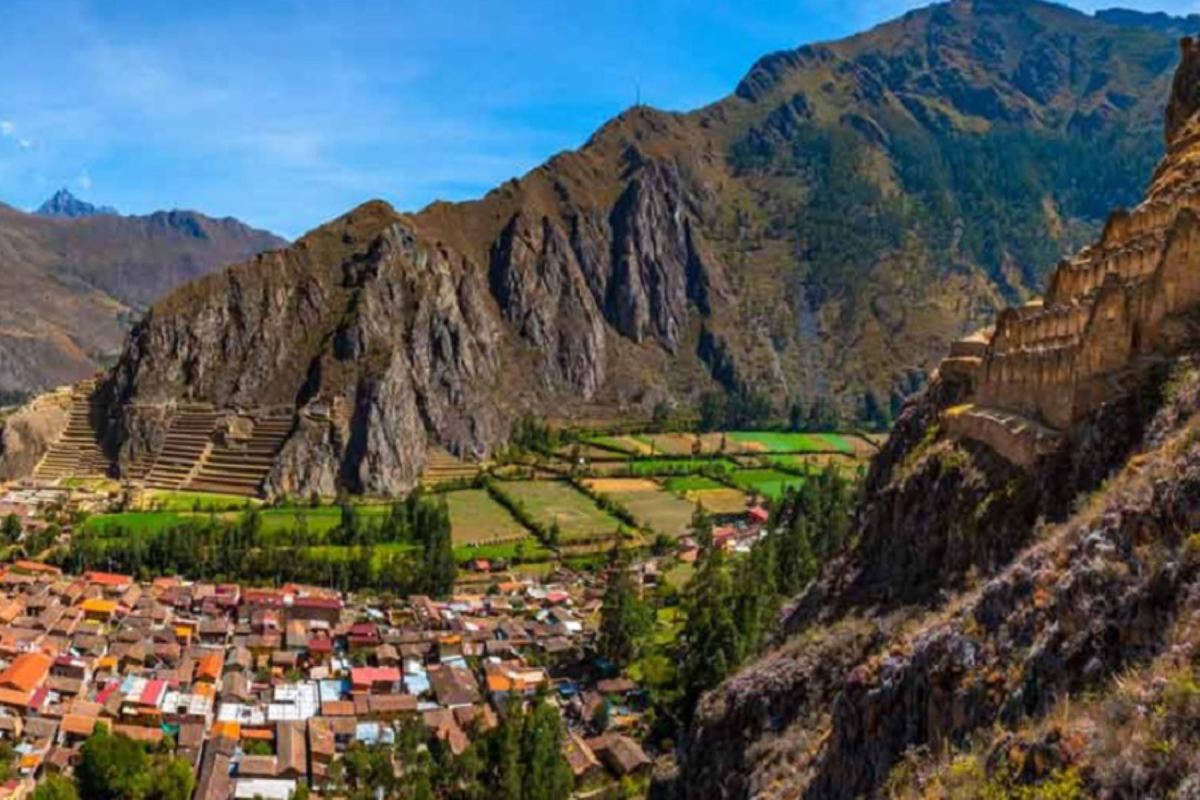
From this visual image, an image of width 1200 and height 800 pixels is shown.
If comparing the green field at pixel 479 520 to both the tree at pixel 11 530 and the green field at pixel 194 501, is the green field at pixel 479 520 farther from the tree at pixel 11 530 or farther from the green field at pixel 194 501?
the tree at pixel 11 530

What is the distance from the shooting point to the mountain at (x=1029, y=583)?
1549 cm

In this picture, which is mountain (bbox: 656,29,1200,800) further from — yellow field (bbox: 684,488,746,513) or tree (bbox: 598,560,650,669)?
yellow field (bbox: 684,488,746,513)

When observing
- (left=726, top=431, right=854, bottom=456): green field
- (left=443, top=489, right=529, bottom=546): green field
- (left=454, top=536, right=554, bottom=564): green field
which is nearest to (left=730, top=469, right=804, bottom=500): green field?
(left=726, top=431, right=854, bottom=456): green field

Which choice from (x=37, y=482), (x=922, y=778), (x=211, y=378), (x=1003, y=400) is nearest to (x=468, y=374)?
(x=211, y=378)

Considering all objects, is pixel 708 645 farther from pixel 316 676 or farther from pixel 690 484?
pixel 690 484

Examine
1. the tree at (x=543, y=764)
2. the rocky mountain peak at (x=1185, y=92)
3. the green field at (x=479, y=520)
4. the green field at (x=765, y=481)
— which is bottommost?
the tree at (x=543, y=764)

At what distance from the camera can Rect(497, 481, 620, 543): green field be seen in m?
117

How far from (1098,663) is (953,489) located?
18.0 metres

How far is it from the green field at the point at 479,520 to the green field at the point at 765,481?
3648cm

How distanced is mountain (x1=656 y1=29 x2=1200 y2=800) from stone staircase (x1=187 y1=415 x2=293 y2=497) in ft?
363

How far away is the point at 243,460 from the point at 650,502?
6023 cm

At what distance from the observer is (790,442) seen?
615 ft

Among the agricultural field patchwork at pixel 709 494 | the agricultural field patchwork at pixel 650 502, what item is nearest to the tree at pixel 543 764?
the agricultural field patchwork at pixel 650 502

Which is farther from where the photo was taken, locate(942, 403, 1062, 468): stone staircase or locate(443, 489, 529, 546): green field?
locate(443, 489, 529, 546): green field
